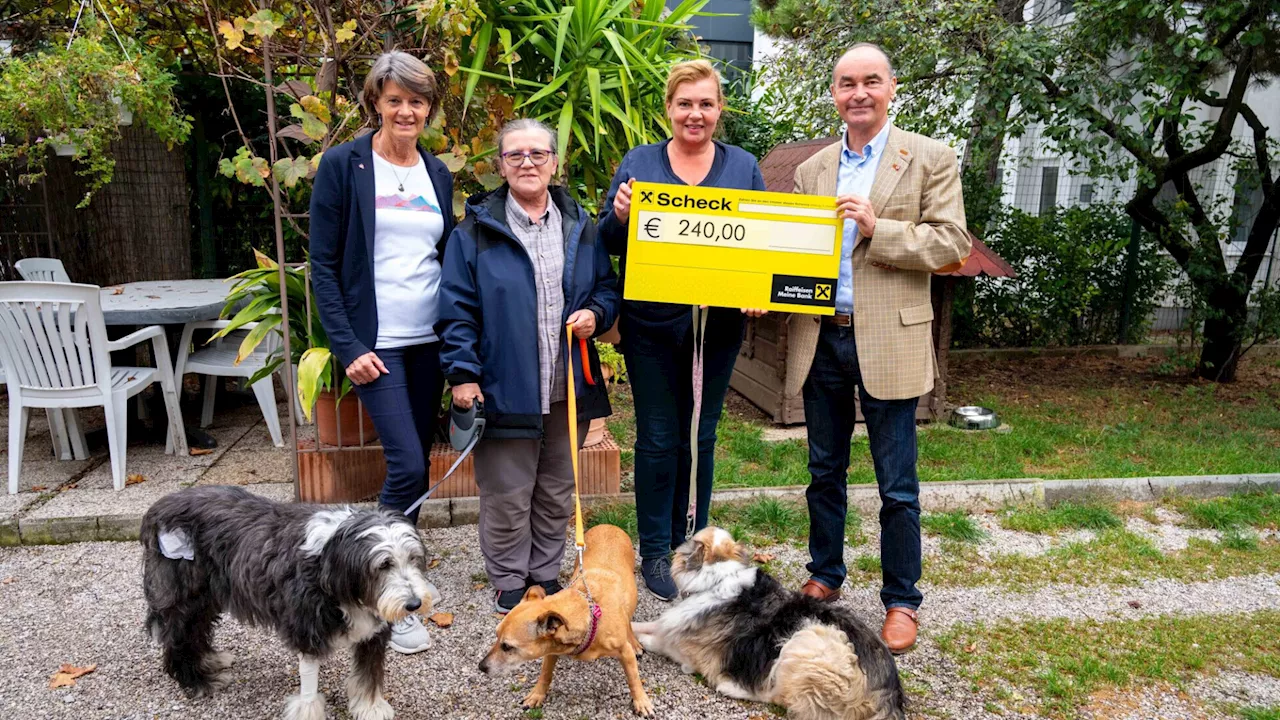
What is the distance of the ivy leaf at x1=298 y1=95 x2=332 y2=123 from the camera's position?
152 inches

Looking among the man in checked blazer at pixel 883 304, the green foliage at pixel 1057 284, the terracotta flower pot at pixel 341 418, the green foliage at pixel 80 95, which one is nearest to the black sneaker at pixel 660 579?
the man in checked blazer at pixel 883 304

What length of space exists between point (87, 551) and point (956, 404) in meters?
6.49

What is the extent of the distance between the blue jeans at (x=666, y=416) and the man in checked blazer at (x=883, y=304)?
0.35 metres

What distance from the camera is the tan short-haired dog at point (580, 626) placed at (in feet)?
7.93

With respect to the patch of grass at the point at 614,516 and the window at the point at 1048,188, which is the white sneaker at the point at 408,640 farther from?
the window at the point at 1048,188

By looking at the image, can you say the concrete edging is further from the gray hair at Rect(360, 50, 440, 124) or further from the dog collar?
the gray hair at Rect(360, 50, 440, 124)

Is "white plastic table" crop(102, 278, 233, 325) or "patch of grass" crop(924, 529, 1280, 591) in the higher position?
"white plastic table" crop(102, 278, 233, 325)

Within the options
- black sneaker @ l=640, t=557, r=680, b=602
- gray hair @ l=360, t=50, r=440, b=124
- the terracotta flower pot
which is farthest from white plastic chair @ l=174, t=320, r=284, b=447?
black sneaker @ l=640, t=557, r=680, b=602

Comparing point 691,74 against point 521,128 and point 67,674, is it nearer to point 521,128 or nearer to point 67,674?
point 521,128

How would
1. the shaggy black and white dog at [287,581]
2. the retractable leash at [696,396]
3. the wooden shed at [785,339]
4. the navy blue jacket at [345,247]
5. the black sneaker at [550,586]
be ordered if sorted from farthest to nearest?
the wooden shed at [785,339] < the black sneaker at [550,586] < the retractable leash at [696,396] < the navy blue jacket at [345,247] < the shaggy black and white dog at [287,581]

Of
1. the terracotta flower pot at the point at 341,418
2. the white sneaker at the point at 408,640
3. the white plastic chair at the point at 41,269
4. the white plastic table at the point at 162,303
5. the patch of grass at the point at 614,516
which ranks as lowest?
the white sneaker at the point at 408,640

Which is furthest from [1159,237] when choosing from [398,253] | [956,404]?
[398,253]

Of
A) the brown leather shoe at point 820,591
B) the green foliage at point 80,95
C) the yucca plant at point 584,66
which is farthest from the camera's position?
the green foliage at point 80,95

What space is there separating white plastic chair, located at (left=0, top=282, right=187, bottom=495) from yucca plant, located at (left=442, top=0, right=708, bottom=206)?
244 centimetres
